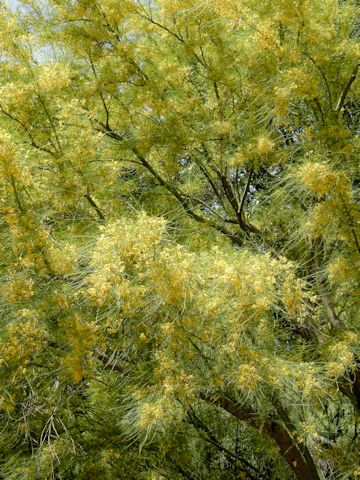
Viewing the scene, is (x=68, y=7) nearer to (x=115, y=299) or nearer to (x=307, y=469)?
(x=115, y=299)

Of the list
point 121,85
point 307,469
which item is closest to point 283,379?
point 307,469

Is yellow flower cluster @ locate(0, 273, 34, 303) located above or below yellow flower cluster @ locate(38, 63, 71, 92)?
below

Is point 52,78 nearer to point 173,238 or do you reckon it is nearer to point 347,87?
point 173,238

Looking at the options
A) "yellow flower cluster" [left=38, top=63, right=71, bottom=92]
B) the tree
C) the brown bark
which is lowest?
the brown bark

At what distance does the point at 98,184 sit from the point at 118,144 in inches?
16.5

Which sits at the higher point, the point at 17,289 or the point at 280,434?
the point at 17,289

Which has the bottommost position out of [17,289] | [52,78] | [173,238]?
[173,238]

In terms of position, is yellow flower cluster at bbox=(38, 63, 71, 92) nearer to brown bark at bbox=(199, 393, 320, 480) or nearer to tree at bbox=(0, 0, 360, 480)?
tree at bbox=(0, 0, 360, 480)

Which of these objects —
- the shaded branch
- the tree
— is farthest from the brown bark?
the shaded branch

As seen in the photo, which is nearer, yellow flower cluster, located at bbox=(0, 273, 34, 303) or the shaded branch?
yellow flower cluster, located at bbox=(0, 273, 34, 303)

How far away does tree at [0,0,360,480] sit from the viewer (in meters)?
2.60

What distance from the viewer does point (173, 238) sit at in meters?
3.13

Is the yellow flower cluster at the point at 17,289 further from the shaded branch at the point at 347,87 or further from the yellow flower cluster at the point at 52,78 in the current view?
the shaded branch at the point at 347,87

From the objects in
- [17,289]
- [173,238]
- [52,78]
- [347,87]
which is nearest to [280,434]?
[173,238]
